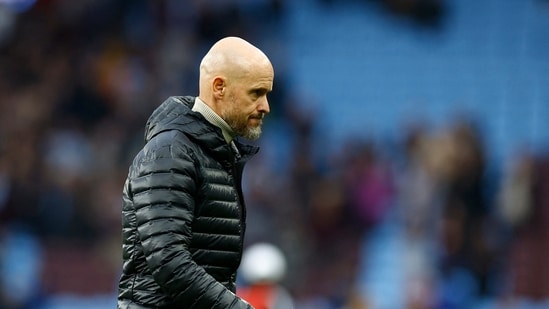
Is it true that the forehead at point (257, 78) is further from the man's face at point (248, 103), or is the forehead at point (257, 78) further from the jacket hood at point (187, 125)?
the jacket hood at point (187, 125)

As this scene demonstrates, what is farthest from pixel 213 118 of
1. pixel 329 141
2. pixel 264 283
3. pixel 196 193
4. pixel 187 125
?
pixel 329 141

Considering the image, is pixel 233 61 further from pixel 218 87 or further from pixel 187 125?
pixel 187 125

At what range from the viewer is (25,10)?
49.3 ft

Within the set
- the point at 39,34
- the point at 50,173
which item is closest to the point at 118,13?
the point at 39,34

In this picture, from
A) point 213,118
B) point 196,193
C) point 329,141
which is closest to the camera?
point 196,193

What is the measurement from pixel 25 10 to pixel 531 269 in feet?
22.0

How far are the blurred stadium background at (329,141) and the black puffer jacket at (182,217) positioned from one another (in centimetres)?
758

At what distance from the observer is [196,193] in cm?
361

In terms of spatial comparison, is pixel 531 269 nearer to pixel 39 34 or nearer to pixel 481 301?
pixel 481 301

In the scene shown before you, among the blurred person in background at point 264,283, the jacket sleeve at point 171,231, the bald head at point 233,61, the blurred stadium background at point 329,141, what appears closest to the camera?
the jacket sleeve at point 171,231

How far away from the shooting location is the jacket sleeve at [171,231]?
3469mm

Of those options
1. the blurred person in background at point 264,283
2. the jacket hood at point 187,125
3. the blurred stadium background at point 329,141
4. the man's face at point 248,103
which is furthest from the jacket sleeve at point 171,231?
the blurred stadium background at point 329,141

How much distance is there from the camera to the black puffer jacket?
3482 mm

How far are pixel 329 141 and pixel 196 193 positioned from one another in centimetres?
1025
